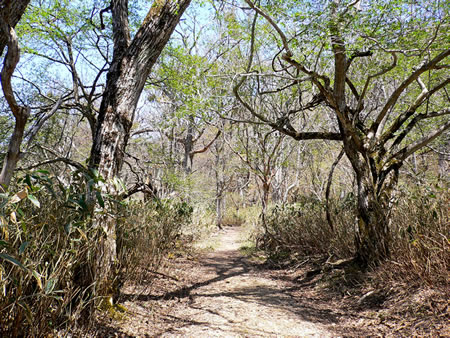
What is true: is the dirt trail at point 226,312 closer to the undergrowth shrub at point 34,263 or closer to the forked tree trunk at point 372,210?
the undergrowth shrub at point 34,263

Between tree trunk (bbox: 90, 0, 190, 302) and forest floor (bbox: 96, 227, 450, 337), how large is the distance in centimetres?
60

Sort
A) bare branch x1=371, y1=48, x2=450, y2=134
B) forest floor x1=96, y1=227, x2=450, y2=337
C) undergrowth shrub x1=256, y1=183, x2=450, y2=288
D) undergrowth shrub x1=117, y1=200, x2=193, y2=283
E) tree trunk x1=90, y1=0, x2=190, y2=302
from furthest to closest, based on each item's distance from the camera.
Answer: bare branch x1=371, y1=48, x2=450, y2=134 < undergrowth shrub x1=117, y1=200, x2=193, y2=283 < tree trunk x1=90, y1=0, x2=190, y2=302 < undergrowth shrub x1=256, y1=183, x2=450, y2=288 < forest floor x1=96, y1=227, x2=450, y2=337

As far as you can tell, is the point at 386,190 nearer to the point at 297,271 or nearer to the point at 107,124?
the point at 297,271

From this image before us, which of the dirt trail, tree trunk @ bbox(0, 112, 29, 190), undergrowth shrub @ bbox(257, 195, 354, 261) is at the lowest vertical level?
the dirt trail

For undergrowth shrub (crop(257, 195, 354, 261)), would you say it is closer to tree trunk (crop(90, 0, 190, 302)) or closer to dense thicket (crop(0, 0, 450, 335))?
dense thicket (crop(0, 0, 450, 335))

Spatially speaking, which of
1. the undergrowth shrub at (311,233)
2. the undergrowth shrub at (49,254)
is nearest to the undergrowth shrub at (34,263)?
the undergrowth shrub at (49,254)

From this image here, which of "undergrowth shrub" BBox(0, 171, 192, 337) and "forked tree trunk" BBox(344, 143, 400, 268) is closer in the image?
"undergrowth shrub" BBox(0, 171, 192, 337)

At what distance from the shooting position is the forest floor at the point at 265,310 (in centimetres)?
244

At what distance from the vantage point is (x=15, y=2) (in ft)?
6.31

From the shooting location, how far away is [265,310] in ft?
10.4

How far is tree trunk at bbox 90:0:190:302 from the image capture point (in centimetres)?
272

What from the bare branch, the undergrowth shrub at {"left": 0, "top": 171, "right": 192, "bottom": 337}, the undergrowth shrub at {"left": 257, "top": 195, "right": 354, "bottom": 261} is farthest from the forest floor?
the bare branch

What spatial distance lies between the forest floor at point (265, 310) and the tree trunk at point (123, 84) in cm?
60

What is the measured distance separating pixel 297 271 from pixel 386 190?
2.17 meters
